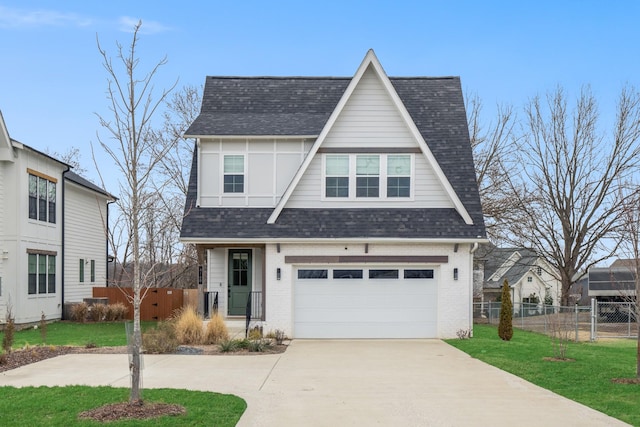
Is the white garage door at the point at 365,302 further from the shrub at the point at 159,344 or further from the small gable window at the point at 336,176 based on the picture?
the shrub at the point at 159,344

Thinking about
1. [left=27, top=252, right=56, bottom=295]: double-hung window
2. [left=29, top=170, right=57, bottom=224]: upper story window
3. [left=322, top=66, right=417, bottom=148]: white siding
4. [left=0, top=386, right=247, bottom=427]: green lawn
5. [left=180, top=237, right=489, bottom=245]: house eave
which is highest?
[left=322, top=66, right=417, bottom=148]: white siding

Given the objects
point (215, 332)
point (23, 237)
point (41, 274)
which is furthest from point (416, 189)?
point (41, 274)

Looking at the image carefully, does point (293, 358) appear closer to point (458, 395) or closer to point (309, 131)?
point (458, 395)

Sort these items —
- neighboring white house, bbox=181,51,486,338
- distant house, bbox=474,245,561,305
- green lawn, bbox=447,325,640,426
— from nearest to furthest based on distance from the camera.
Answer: green lawn, bbox=447,325,640,426, neighboring white house, bbox=181,51,486,338, distant house, bbox=474,245,561,305

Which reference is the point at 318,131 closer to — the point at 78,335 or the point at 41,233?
the point at 78,335

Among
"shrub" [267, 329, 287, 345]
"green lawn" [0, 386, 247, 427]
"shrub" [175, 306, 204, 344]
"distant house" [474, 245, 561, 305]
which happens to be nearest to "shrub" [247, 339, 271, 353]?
"shrub" [267, 329, 287, 345]

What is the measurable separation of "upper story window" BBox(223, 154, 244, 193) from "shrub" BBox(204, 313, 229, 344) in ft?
17.1

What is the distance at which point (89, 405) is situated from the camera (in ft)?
32.5

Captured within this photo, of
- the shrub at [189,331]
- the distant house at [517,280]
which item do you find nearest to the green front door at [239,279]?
the shrub at [189,331]

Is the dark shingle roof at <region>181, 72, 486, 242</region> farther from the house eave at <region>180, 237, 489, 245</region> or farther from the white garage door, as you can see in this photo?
the white garage door

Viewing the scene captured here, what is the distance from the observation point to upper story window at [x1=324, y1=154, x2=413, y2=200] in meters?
21.4

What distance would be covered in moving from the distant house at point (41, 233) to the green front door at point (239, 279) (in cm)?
520

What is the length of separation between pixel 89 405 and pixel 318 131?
14.0m

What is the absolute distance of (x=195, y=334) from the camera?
59.9ft
